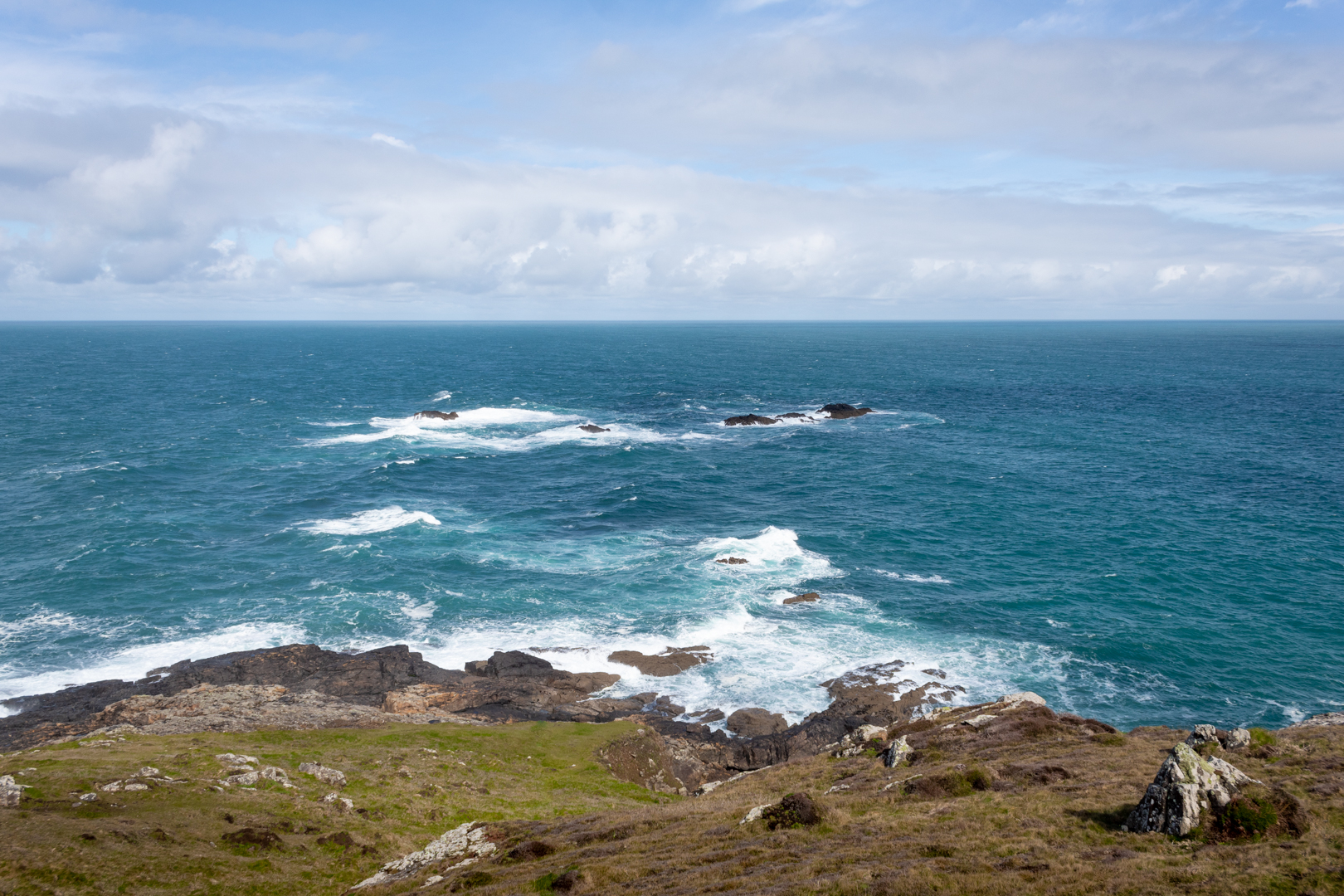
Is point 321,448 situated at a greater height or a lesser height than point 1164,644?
greater

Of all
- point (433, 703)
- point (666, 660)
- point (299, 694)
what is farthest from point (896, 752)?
→ point (299, 694)

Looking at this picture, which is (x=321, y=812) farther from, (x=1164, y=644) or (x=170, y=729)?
(x=1164, y=644)

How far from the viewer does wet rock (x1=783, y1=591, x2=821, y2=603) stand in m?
54.3

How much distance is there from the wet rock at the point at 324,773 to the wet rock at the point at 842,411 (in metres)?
100

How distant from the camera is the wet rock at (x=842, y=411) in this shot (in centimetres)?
12094

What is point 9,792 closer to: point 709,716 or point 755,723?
point 709,716

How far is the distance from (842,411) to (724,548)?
6563 cm

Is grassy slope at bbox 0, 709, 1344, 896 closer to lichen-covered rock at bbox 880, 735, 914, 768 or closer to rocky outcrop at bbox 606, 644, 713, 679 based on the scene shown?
lichen-covered rock at bbox 880, 735, 914, 768

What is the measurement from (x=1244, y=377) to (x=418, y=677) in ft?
650

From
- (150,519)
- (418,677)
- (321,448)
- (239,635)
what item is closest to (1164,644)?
(418,677)

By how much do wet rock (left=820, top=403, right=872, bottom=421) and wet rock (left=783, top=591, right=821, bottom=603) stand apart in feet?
226

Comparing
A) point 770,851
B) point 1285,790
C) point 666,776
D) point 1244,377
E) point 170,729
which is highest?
point 1244,377

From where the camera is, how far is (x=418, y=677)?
4488cm

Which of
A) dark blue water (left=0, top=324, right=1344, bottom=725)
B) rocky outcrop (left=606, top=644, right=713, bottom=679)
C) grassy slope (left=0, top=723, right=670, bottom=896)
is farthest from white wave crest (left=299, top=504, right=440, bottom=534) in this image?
grassy slope (left=0, top=723, right=670, bottom=896)
